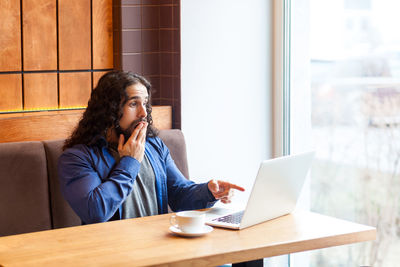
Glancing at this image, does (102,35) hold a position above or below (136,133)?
above

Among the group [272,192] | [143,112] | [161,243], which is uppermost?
[143,112]

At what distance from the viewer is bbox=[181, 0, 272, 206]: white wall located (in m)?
3.44

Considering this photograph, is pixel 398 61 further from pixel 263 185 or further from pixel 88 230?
pixel 88 230

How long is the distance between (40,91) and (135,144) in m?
0.86

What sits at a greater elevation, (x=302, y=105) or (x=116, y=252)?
(x=302, y=105)

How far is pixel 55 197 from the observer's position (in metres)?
2.85

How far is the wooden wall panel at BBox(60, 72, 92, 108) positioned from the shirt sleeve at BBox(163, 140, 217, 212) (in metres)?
0.68

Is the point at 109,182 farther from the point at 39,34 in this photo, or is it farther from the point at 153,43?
the point at 153,43

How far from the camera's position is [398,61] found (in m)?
3.00

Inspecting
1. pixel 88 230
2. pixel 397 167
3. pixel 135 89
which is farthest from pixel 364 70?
pixel 88 230

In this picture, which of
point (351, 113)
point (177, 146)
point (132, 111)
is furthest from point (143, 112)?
point (351, 113)

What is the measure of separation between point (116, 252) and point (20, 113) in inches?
55.6

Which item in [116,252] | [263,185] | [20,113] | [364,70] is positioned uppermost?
[364,70]

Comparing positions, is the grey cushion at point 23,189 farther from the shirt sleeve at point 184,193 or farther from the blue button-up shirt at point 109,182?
the shirt sleeve at point 184,193
